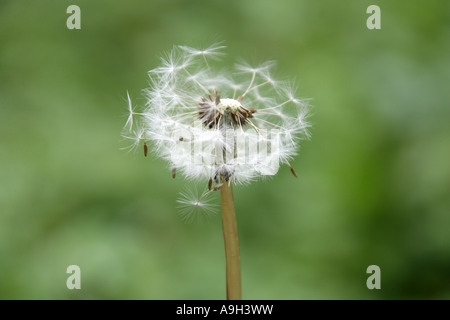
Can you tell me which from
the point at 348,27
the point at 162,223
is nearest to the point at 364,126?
the point at 348,27

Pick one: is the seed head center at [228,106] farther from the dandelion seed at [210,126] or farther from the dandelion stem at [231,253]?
the dandelion stem at [231,253]

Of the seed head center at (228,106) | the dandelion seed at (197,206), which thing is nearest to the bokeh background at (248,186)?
the dandelion seed at (197,206)

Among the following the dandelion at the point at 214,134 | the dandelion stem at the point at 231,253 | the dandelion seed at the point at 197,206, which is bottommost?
the dandelion stem at the point at 231,253

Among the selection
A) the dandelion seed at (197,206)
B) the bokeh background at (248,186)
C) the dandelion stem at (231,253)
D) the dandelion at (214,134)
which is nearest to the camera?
the dandelion stem at (231,253)

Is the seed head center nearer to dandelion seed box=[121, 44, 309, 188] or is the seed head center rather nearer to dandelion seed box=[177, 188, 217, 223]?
dandelion seed box=[121, 44, 309, 188]

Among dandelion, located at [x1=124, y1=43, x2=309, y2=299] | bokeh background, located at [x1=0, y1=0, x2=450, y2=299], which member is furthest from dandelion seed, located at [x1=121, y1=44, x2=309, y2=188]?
bokeh background, located at [x1=0, y1=0, x2=450, y2=299]

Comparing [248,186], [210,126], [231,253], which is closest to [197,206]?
[210,126]
